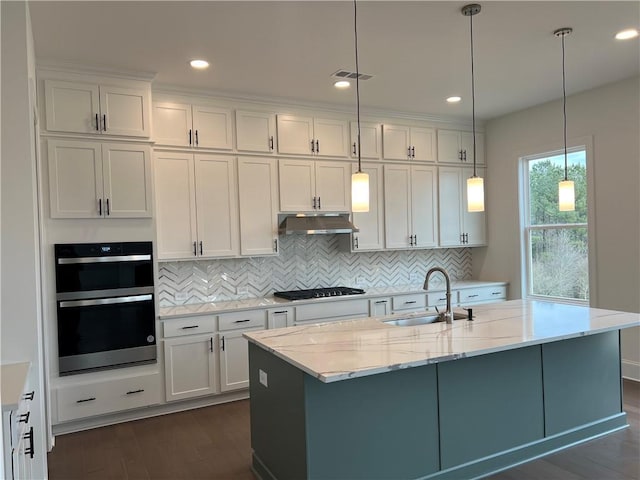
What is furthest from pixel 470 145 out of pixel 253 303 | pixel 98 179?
pixel 98 179

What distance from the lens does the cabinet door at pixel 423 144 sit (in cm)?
548

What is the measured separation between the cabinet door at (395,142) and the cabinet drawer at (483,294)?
1.70 metres

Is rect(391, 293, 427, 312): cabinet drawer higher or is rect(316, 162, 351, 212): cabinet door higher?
rect(316, 162, 351, 212): cabinet door

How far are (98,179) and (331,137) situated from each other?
2.32m

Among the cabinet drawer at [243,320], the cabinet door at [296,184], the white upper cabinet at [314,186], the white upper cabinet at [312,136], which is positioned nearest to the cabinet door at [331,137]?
the white upper cabinet at [312,136]

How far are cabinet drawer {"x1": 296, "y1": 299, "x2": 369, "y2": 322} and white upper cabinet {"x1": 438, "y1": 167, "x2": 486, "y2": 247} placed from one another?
58.7 inches

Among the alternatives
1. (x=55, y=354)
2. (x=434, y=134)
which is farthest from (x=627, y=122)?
(x=55, y=354)

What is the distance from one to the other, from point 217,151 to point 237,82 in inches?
25.5

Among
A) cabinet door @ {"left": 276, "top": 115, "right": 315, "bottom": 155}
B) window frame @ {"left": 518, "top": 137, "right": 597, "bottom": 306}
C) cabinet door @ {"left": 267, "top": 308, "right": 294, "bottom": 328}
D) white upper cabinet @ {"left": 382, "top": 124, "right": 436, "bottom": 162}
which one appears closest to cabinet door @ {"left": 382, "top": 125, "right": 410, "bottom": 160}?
white upper cabinet @ {"left": 382, "top": 124, "right": 436, "bottom": 162}

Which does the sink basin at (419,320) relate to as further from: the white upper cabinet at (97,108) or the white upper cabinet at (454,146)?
the white upper cabinet at (454,146)

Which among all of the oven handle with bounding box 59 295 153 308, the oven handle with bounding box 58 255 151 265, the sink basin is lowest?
the sink basin

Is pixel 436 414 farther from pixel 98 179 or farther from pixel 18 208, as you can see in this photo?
pixel 98 179

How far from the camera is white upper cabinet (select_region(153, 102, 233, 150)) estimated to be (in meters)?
4.18

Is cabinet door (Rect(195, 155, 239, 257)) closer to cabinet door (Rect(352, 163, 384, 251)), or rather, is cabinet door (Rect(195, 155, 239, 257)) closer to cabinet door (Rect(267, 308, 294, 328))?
cabinet door (Rect(267, 308, 294, 328))
